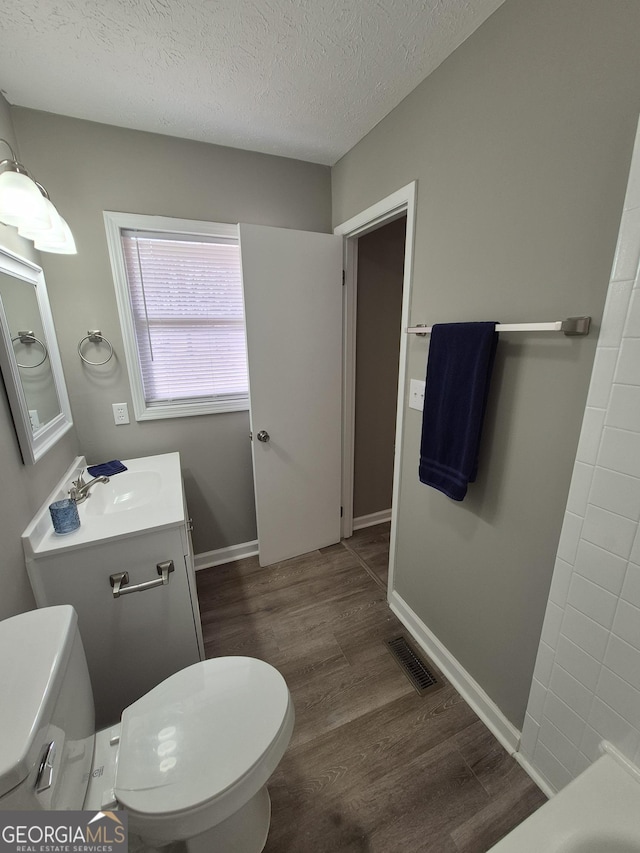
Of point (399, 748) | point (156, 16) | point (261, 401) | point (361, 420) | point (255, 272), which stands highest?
point (156, 16)

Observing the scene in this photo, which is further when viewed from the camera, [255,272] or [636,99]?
[255,272]

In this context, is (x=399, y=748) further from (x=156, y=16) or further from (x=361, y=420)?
(x=156, y=16)

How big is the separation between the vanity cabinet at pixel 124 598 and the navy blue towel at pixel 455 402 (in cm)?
102

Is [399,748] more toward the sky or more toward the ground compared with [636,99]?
more toward the ground

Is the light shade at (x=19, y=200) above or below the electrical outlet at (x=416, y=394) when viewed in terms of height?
above

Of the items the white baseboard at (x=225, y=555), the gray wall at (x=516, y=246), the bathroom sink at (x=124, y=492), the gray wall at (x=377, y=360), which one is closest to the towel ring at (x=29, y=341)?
the bathroom sink at (x=124, y=492)

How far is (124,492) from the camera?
1628 millimetres

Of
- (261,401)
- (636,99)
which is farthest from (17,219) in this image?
(636,99)

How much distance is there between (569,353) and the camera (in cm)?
94

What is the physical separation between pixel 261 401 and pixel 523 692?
1712 mm

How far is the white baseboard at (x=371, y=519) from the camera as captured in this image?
8.77 ft

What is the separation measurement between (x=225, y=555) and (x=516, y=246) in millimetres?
2297

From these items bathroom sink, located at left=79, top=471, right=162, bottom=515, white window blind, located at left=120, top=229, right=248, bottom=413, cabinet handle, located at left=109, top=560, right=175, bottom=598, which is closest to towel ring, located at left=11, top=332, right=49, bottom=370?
white window blind, located at left=120, top=229, right=248, bottom=413

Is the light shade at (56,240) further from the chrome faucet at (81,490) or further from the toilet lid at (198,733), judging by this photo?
the toilet lid at (198,733)
